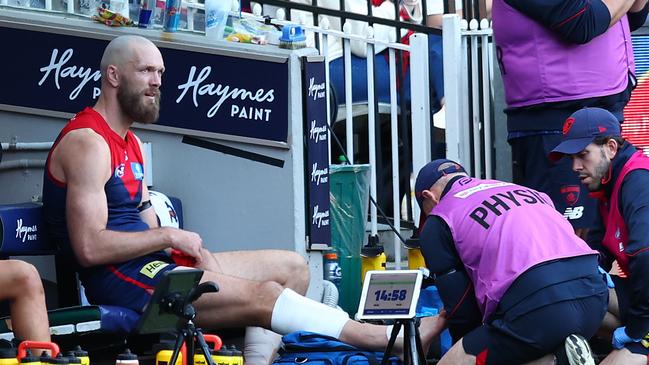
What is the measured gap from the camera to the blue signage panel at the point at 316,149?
7953 mm

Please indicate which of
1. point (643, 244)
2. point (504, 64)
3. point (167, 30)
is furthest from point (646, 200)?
point (167, 30)

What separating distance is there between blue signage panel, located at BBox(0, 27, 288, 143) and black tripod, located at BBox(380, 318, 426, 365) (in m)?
1.60

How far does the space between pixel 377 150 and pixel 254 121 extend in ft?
4.76

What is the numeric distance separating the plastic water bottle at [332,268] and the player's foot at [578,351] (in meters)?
2.02

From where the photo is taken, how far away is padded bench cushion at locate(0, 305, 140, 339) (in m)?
6.59

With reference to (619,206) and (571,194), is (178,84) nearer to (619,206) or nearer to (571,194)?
(571,194)

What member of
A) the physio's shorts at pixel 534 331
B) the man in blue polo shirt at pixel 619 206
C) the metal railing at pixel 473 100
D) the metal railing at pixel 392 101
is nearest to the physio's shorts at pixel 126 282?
the physio's shorts at pixel 534 331

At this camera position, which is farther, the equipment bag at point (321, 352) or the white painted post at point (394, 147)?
the white painted post at point (394, 147)

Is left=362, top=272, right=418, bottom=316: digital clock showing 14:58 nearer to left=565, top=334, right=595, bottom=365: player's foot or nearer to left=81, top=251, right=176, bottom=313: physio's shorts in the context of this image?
left=565, top=334, right=595, bottom=365: player's foot

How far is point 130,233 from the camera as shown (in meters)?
6.95

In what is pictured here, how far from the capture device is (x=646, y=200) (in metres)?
7.07

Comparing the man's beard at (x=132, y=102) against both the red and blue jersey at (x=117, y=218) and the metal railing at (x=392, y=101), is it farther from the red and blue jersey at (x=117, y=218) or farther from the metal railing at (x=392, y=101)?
the metal railing at (x=392, y=101)

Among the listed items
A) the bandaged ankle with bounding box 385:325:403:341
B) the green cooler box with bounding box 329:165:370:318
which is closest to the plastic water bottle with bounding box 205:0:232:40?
the green cooler box with bounding box 329:165:370:318

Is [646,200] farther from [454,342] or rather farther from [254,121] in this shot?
[254,121]
